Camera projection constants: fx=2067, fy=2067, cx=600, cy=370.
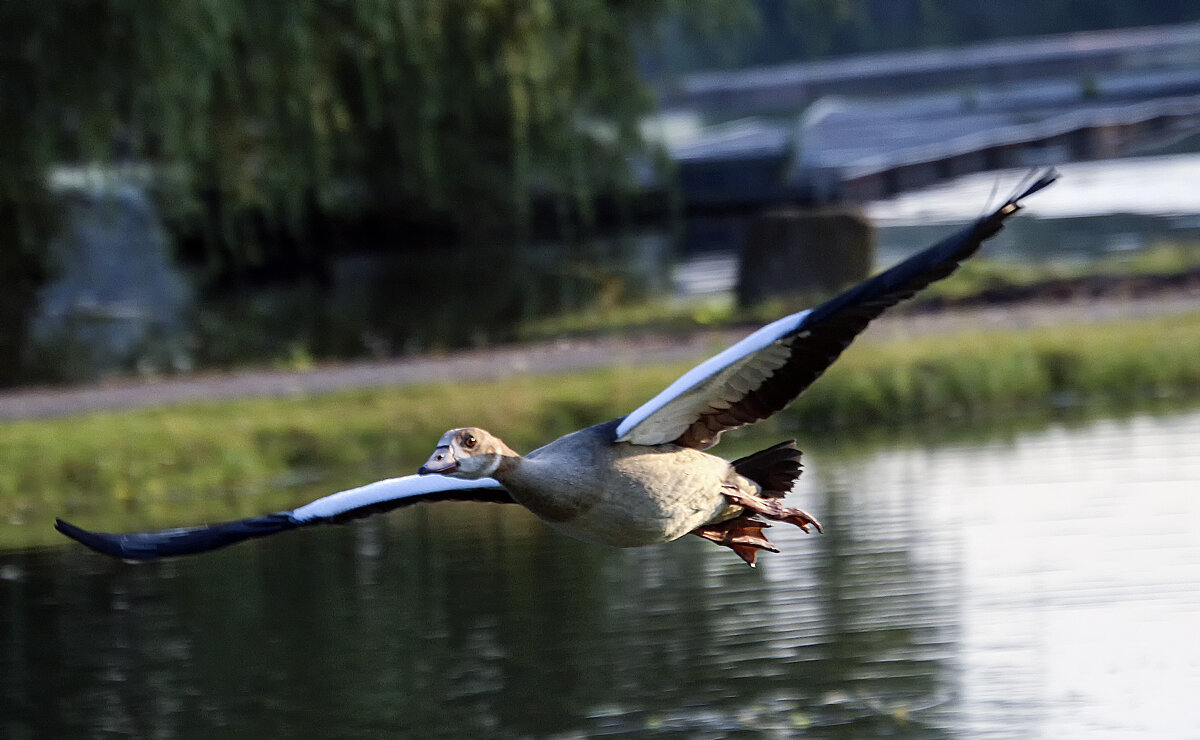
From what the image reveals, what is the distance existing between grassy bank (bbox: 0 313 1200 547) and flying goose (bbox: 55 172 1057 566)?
20.8ft

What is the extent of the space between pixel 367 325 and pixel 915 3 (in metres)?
41.9

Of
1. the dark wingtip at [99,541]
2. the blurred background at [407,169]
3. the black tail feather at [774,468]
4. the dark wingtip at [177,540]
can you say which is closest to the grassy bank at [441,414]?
the blurred background at [407,169]

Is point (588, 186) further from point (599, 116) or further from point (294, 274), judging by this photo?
point (294, 274)

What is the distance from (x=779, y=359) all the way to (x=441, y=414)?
310 inches

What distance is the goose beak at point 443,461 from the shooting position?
643 centimetres

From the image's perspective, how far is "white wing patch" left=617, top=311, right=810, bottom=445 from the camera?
22.3 feet

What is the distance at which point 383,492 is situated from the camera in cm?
770

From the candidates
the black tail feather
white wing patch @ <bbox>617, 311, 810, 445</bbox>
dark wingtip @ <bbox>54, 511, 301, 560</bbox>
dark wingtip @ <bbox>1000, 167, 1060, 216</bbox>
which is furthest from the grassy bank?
dark wingtip @ <bbox>1000, 167, 1060, 216</bbox>

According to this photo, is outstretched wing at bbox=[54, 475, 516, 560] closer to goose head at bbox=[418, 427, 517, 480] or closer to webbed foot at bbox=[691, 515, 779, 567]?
goose head at bbox=[418, 427, 517, 480]

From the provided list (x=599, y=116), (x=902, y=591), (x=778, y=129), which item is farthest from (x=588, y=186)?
(x=778, y=129)

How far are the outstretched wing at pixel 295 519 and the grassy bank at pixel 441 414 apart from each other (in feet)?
19.7

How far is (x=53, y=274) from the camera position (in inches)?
841

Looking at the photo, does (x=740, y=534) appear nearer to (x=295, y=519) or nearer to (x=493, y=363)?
(x=295, y=519)

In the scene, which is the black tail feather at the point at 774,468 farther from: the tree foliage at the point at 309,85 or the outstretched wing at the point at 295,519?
the tree foliage at the point at 309,85
